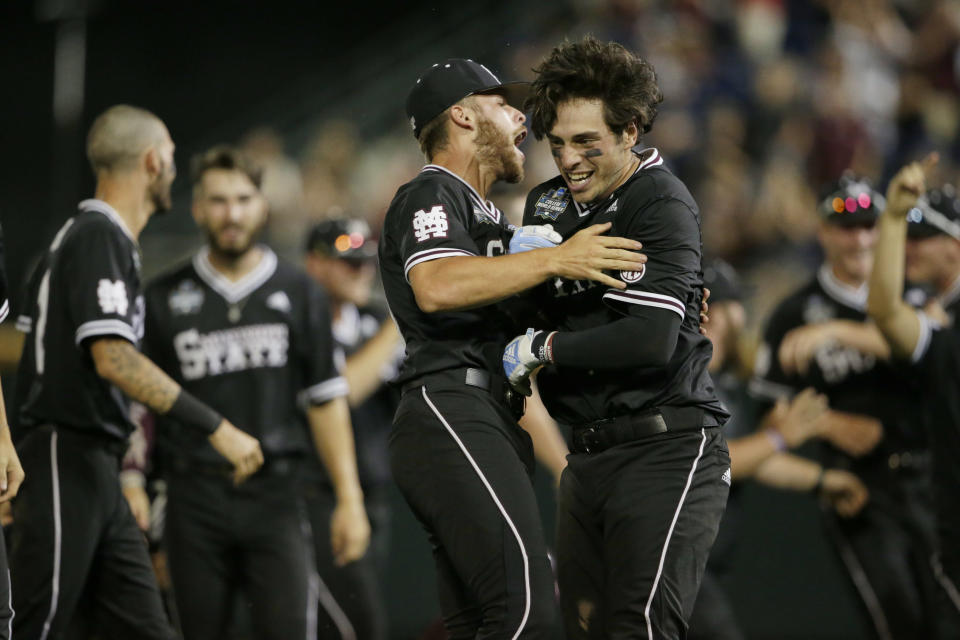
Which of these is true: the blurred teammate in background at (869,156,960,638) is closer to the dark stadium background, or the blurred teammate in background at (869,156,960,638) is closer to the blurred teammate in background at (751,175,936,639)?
the blurred teammate in background at (751,175,936,639)

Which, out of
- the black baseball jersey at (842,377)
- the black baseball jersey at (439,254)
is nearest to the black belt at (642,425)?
the black baseball jersey at (439,254)

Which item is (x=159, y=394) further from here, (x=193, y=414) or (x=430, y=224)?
(x=430, y=224)

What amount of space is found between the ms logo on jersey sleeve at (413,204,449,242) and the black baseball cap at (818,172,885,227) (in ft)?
10.2

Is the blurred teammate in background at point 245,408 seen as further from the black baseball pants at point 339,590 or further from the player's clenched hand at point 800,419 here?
the player's clenched hand at point 800,419

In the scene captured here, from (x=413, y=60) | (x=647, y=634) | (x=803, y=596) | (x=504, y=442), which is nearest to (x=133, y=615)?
(x=504, y=442)

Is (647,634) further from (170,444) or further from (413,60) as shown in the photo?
(413,60)

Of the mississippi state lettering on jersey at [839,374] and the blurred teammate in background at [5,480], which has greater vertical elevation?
the mississippi state lettering on jersey at [839,374]

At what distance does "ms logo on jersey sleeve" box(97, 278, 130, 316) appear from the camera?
15.5ft

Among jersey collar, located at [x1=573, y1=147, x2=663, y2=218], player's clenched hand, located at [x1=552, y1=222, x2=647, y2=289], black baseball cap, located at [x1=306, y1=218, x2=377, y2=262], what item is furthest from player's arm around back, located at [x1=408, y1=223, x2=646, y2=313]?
black baseball cap, located at [x1=306, y1=218, x2=377, y2=262]

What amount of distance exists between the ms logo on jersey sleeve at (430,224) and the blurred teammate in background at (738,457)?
253 cm

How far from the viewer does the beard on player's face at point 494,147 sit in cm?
428

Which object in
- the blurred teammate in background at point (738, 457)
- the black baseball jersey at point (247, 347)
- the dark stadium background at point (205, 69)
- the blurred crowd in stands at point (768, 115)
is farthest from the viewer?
the dark stadium background at point (205, 69)

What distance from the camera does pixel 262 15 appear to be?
17.4 meters

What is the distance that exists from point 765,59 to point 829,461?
6.15 meters
